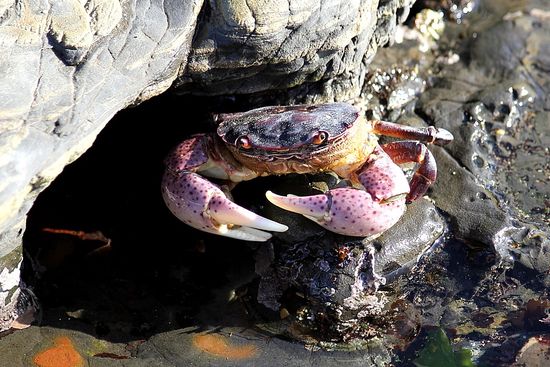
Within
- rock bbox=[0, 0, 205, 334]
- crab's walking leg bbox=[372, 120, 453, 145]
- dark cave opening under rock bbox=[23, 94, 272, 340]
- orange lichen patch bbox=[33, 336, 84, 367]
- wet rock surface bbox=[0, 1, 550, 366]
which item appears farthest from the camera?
crab's walking leg bbox=[372, 120, 453, 145]

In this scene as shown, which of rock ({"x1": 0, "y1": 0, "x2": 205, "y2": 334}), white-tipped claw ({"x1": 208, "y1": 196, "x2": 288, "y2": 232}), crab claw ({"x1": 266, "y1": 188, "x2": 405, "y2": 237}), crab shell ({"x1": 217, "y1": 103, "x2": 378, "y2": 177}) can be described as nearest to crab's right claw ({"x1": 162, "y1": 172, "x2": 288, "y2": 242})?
white-tipped claw ({"x1": 208, "y1": 196, "x2": 288, "y2": 232})

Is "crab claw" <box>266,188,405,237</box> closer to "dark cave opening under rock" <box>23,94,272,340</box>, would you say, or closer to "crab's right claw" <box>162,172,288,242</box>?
"crab's right claw" <box>162,172,288,242</box>

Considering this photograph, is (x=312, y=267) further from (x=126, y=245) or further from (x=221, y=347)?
(x=126, y=245)

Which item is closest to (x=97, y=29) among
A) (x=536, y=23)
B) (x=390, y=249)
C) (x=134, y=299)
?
(x=134, y=299)

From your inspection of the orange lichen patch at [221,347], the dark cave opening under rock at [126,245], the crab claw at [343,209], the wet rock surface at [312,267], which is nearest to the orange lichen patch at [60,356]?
the wet rock surface at [312,267]

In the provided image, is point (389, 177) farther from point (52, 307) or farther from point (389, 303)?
point (52, 307)

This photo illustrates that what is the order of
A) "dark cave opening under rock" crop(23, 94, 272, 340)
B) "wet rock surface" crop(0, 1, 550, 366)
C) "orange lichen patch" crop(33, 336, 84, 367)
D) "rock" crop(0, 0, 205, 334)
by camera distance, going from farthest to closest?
"dark cave opening under rock" crop(23, 94, 272, 340)
"wet rock surface" crop(0, 1, 550, 366)
"orange lichen patch" crop(33, 336, 84, 367)
"rock" crop(0, 0, 205, 334)
